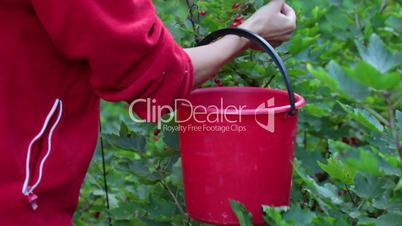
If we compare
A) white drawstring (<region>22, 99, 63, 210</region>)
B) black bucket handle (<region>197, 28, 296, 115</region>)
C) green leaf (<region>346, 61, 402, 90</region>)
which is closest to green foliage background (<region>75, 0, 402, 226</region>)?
green leaf (<region>346, 61, 402, 90</region>)

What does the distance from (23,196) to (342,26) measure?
1.40m

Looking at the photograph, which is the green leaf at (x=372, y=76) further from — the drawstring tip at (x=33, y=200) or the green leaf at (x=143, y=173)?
the green leaf at (x=143, y=173)

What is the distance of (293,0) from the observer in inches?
96.9

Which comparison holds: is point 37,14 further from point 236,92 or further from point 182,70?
point 236,92

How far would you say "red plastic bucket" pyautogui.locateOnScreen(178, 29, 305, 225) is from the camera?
172 centimetres

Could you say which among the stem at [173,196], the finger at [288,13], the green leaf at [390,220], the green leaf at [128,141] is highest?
the finger at [288,13]

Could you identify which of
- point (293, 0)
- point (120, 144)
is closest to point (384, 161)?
point (120, 144)

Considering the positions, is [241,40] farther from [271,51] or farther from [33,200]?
[33,200]

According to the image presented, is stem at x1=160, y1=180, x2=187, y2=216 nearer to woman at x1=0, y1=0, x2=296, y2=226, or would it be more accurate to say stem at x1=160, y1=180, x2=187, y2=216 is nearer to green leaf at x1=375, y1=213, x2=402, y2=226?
woman at x1=0, y1=0, x2=296, y2=226

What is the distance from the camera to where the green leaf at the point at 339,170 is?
156 cm

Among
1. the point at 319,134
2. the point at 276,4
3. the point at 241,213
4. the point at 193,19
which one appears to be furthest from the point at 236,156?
the point at 319,134

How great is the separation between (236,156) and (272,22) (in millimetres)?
317

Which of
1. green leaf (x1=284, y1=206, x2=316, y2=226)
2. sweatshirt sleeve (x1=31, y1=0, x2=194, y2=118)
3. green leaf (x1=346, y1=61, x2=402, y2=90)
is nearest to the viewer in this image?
green leaf (x1=346, y1=61, x2=402, y2=90)

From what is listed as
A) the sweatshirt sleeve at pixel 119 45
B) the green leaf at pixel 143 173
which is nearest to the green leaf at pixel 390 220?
the sweatshirt sleeve at pixel 119 45
